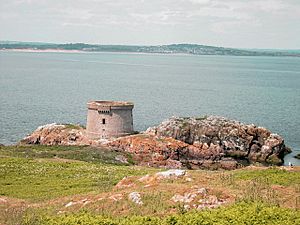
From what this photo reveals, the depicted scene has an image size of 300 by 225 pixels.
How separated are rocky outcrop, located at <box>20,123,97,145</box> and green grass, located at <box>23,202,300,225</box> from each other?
45.3 m

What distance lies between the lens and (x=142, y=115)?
99.8 meters

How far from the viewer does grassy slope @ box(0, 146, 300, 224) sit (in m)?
16.8

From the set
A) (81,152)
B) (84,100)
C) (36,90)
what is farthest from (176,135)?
(36,90)

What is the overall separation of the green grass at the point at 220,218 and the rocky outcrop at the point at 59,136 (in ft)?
149

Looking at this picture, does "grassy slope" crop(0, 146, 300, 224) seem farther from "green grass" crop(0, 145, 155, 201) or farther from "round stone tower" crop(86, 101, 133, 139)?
"round stone tower" crop(86, 101, 133, 139)

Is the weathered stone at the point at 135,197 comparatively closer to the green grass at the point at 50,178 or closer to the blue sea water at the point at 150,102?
the green grass at the point at 50,178

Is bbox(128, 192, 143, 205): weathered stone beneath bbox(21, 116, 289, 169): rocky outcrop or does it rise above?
above

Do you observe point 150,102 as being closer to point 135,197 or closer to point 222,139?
point 222,139

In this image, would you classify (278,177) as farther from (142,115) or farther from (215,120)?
(142,115)

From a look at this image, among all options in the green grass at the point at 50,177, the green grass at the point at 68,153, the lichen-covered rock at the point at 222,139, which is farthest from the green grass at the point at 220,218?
the lichen-covered rock at the point at 222,139

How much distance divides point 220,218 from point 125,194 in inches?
250

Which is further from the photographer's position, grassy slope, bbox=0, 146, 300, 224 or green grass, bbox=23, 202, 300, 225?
grassy slope, bbox=0, 146, 300, 224

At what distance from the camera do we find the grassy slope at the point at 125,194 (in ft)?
55.1

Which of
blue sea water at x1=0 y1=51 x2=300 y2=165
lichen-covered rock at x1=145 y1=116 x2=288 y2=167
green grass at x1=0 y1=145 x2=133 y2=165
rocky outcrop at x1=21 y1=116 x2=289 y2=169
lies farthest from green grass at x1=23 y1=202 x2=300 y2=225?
blue sea water at x1=0 y1=51 x2=300 y2=165
